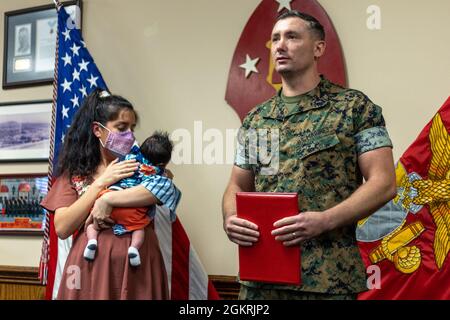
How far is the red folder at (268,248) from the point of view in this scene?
53.2 inches

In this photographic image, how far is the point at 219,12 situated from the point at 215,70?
337mm

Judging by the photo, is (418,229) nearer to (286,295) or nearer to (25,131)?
(286,295)

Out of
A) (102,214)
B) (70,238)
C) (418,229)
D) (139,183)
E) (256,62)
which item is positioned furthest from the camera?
(256,62)

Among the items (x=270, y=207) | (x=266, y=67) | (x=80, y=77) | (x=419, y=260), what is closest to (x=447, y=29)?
(x=266, y=67)

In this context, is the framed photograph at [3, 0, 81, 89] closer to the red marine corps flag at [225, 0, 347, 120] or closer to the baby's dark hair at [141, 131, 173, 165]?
the red marine corps flag at [225, 0, 347, 120]

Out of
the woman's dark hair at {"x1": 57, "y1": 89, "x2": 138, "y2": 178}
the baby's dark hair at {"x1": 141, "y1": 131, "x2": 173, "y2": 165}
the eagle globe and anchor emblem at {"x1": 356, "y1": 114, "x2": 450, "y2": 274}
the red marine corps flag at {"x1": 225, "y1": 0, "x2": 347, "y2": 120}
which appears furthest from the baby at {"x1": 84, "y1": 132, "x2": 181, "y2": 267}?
the eagle globe and anchor emblem at {"x1": 356, "y1": 114, "x2": 450, "y2": 274}

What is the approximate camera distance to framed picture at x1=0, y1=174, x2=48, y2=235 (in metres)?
3.34

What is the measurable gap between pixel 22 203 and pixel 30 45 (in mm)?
1068

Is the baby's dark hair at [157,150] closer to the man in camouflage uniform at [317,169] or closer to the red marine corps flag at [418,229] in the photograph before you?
the man in camouflage uniform at [317,169]

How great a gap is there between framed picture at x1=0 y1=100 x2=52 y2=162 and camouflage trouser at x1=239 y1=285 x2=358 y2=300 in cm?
224

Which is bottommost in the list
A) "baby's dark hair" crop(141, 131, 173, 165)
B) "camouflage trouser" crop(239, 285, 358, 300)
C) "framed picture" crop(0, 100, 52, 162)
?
"camouflage trouser" crop(239, 285, 358, 300)

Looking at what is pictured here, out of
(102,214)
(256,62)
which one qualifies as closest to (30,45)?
(256,62)

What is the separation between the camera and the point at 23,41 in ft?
11.4

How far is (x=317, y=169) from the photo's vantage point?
147 cm
